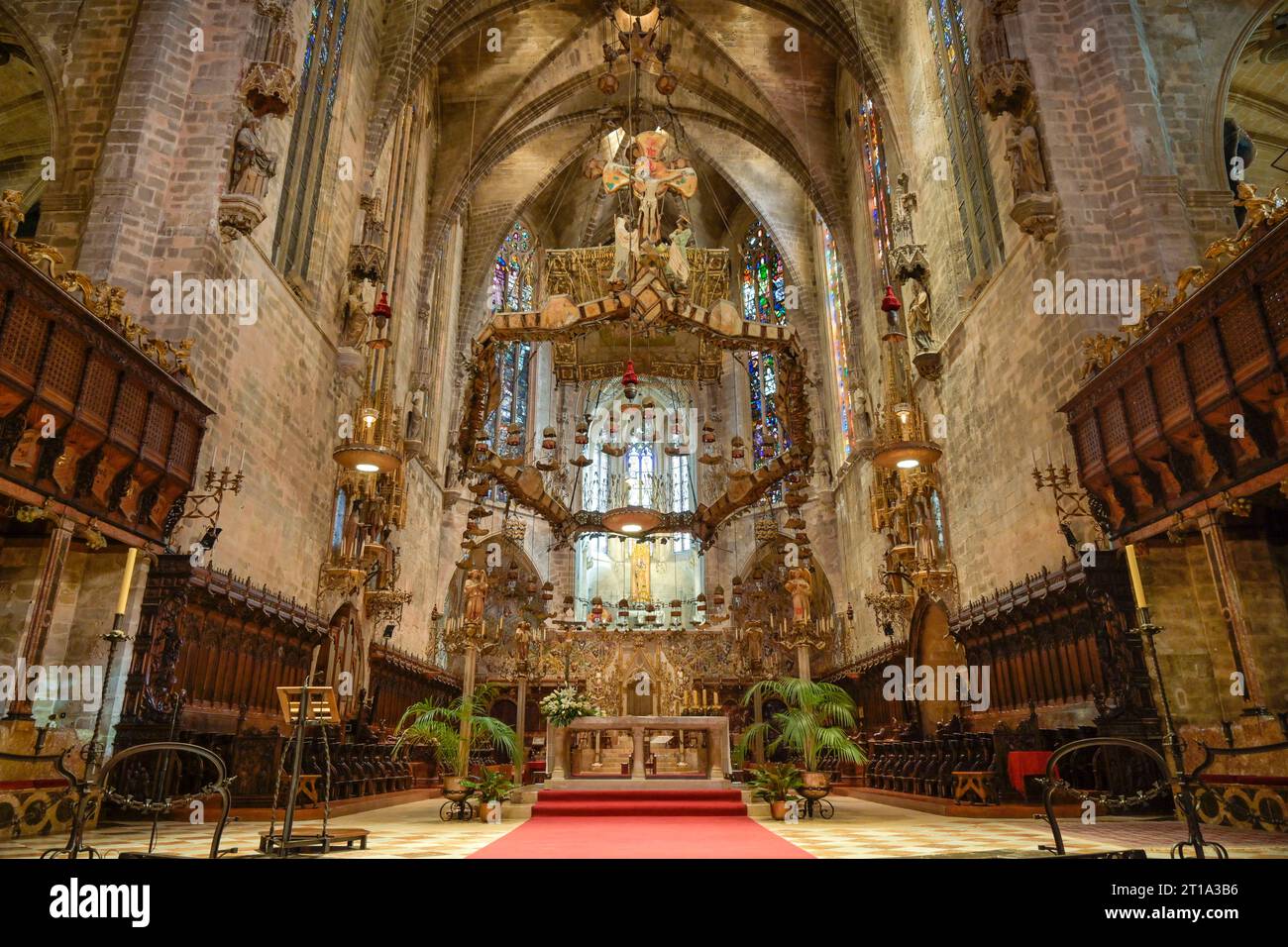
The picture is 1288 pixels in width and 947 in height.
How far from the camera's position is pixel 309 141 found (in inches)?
585

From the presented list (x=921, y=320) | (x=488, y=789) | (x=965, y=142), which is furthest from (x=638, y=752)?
(x=965, y=142)

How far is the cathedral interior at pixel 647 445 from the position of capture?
7.51 metres

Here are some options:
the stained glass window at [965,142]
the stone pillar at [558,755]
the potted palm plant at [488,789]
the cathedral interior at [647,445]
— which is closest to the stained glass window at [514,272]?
the cathedral interior at [647,445]

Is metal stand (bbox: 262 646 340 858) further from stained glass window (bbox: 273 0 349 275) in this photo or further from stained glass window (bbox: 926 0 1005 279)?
stained glass window (bbox: 926 0 1005 279)

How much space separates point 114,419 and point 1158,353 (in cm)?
1117

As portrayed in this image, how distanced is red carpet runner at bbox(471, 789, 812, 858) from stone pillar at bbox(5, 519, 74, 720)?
5.00 m

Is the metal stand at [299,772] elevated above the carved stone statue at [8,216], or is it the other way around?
the carved stone statue at [8,216]

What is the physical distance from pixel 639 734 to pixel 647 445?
→ 4.48m

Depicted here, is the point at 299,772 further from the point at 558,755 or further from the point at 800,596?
the point at 800,596

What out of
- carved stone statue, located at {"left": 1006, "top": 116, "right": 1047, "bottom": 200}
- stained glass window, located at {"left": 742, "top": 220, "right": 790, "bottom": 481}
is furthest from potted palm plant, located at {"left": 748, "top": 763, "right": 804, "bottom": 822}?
stained glass window, located at {"left": 742, "top": 220, "right": 790, "bottom": 481}

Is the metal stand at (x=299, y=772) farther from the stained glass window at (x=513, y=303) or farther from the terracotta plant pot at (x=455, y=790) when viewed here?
the stained glass window at (x=513, y=303)

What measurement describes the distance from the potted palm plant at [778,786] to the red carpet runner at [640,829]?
1.28 feet

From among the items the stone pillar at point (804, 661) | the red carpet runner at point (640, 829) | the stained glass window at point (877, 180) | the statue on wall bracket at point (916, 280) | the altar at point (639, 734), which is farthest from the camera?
the stained glass window at point (877, 180)

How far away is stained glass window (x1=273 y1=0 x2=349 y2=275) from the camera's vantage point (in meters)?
14.0
